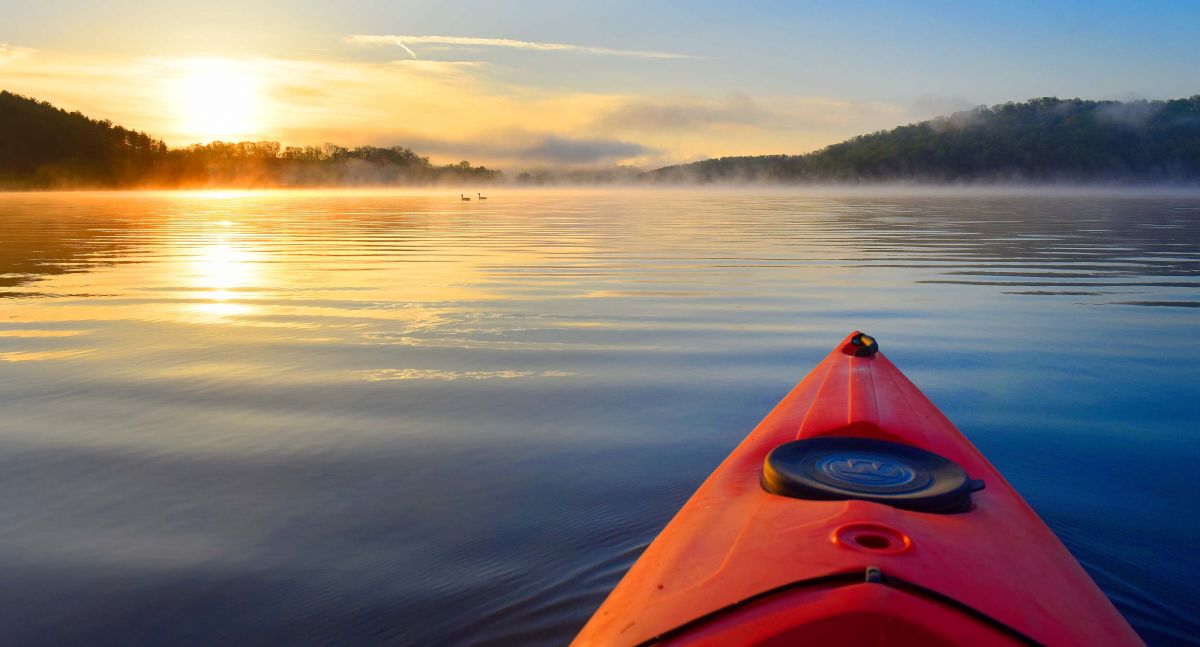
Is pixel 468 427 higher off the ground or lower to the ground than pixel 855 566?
lower

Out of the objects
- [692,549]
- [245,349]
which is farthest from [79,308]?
[692,549]

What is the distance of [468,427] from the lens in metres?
5.67

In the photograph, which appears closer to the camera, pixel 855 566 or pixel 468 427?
pixel 855 566

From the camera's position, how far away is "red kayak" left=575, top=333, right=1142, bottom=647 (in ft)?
6.07

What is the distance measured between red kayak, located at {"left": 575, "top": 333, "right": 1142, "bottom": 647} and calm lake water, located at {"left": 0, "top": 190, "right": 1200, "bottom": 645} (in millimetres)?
846

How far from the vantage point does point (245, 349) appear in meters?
8.08

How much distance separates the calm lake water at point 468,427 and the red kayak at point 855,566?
846 millimetres

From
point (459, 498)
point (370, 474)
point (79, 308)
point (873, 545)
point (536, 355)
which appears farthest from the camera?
point (79, 308)

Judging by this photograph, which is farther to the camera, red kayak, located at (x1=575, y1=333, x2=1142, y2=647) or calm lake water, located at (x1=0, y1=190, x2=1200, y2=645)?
calm lake water, located at (x1=0, y1=190, x2=1200, y2=645)

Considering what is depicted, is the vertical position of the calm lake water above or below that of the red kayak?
below

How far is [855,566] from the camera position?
1.99m

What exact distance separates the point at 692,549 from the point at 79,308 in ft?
34.5

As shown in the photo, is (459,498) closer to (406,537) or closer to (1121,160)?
(406,537)

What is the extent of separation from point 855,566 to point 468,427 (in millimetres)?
3967
